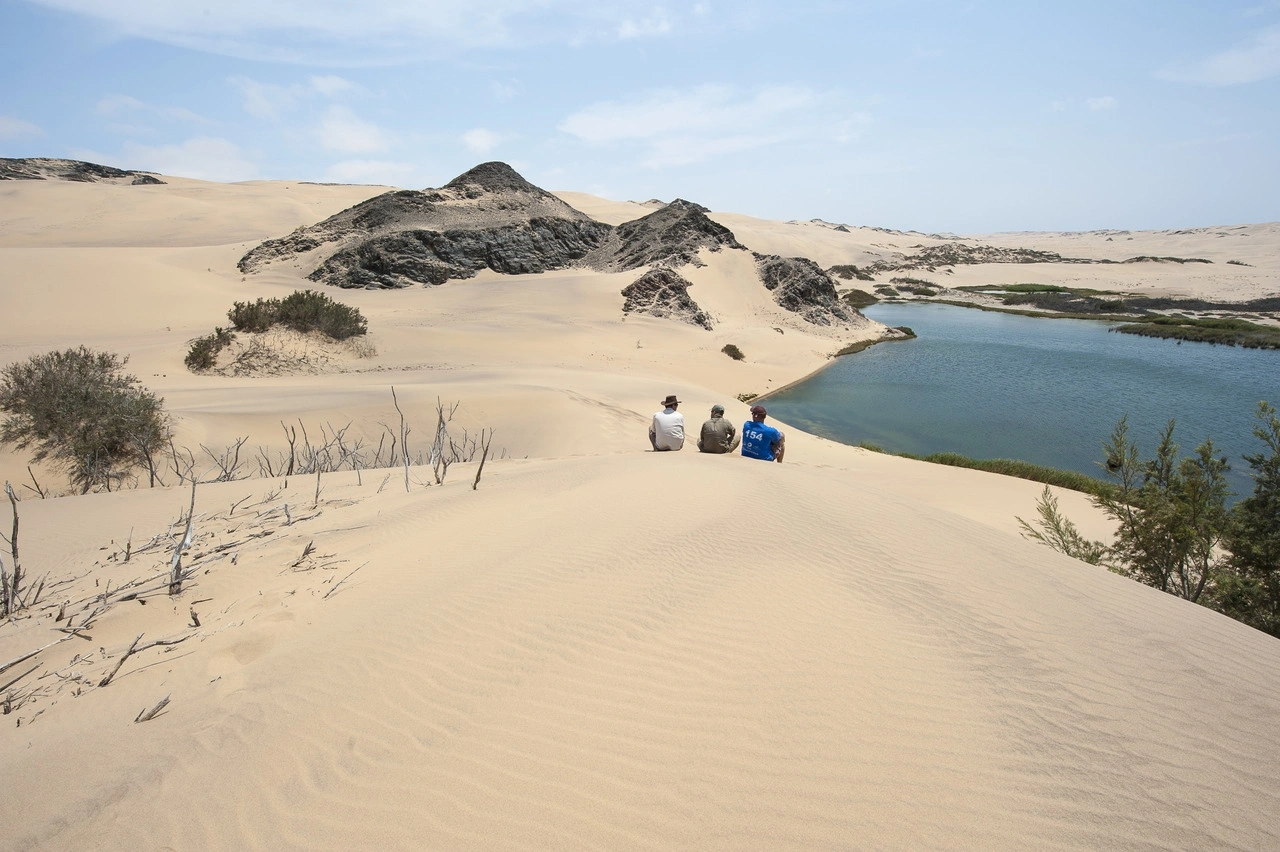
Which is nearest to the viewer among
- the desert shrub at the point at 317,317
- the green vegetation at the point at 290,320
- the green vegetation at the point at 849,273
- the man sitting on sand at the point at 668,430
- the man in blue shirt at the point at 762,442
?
the man in blue shirt at the point at 762,442

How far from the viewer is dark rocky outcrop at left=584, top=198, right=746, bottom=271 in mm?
35500

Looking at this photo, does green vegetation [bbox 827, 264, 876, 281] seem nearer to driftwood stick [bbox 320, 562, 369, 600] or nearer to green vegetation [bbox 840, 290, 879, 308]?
green vegetation [bbox 840, 290, 879, 308]

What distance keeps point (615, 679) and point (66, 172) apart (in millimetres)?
86666

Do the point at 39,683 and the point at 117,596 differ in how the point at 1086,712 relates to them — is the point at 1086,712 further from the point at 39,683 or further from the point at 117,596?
the point at 117,596

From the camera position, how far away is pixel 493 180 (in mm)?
40281

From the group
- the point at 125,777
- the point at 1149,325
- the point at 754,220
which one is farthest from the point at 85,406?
the point at 754,220

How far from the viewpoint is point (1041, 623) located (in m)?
3.34

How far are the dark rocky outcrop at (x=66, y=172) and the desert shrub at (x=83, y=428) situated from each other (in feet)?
231

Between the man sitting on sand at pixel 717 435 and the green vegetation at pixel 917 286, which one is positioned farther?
the green vegetation at pixel 917 286

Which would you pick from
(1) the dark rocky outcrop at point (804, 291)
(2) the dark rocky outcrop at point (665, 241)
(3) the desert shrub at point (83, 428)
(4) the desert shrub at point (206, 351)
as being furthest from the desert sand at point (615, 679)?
(2) the dark rocky outcrop at point (665, 241)

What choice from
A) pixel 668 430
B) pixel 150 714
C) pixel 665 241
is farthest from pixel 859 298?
pixel 150 714

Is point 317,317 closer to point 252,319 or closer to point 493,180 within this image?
point 252,319

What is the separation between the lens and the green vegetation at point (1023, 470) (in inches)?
465

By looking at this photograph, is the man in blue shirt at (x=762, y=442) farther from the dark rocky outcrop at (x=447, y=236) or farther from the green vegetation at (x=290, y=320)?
the dark rocky outcrop at (x=447, y=236)
